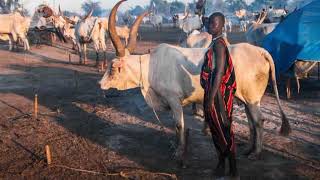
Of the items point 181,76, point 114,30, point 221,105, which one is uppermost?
point 114,30

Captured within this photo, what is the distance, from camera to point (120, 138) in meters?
7.73

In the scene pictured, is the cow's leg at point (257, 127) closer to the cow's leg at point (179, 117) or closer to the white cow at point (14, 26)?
the cow's leg at point (179, 117)

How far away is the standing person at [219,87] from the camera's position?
5133 mm

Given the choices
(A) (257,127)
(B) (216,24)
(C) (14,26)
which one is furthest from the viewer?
(C) (14,26)

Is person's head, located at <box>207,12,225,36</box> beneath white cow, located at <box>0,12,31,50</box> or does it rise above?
above

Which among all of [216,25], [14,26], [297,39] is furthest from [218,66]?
[14,26]

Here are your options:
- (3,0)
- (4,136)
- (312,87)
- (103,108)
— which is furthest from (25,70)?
(3,0)

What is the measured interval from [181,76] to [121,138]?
1715mm

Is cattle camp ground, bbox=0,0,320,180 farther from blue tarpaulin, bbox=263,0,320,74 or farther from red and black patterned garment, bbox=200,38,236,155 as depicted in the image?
blue tarpaulin, bbox=263,0,320,74

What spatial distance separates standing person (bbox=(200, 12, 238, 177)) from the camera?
513 cm

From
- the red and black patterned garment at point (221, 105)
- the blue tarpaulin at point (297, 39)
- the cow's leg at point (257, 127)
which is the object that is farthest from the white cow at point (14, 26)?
the red and black patterned garment at point (221, 105)

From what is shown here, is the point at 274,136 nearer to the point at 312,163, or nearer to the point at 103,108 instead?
the point at 312,163

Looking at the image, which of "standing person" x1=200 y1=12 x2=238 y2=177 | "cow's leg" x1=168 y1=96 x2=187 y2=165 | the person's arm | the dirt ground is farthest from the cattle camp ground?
the person's arm

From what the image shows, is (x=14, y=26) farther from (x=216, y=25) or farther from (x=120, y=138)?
(x=216, y=25)
